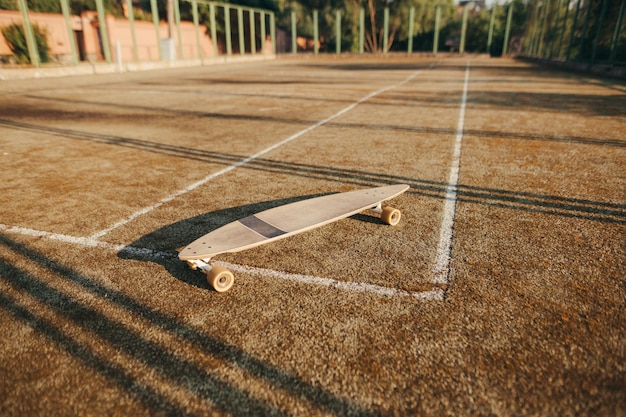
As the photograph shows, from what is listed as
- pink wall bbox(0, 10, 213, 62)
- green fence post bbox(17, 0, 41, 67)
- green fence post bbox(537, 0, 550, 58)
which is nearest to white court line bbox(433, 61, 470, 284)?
green fence post bbox(17, 0, 41, 67)

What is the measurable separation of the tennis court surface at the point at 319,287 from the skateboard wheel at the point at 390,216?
0.29ft

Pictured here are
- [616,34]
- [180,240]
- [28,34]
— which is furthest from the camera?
[28,34]

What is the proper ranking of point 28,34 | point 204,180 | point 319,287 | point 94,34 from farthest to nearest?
point 94,34
point 28,34
point 204,180
point 319,287

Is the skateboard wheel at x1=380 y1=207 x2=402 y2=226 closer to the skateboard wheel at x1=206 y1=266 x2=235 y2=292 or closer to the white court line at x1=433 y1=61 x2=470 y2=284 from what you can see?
the white court line at x1=433 y1=61 x2=470 y2=284

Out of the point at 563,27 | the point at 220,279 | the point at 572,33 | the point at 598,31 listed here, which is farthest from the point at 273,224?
the point at 563,27

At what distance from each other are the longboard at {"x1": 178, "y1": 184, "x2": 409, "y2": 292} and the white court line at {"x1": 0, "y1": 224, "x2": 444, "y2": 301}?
250 mm

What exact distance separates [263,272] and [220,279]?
432 mm

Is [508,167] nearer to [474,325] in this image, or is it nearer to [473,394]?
[474,325]

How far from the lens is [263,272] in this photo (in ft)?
11.0

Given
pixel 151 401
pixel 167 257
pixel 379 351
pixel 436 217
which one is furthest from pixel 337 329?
pixel 436 217

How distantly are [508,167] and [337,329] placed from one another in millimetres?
4881

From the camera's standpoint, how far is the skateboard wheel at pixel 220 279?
2.99 m

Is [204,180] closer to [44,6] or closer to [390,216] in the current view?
[390,216]

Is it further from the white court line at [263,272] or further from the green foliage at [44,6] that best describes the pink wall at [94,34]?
the white court line at [263,272]
